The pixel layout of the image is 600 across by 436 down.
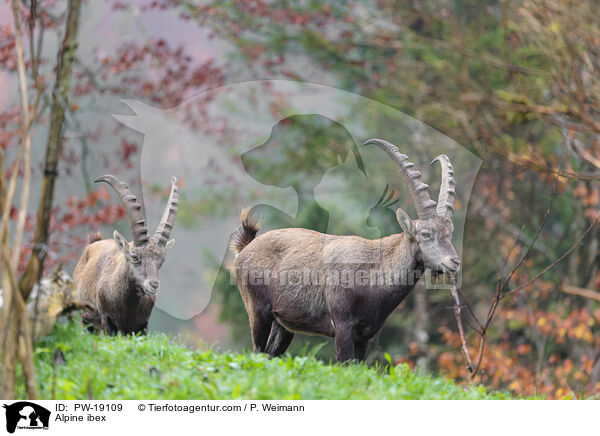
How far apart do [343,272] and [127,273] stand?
184cm

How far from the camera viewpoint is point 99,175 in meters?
6.16

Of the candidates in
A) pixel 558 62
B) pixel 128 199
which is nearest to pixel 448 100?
A: pixel 558 62

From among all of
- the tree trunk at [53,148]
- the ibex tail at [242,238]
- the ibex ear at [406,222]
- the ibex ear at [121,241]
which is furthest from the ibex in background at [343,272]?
→ the tree trunk at [53,148]

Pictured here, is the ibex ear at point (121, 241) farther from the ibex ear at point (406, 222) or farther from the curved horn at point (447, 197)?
the curved horn at point (447, 197)

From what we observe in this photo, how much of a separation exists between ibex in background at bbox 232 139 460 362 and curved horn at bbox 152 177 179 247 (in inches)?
24.9

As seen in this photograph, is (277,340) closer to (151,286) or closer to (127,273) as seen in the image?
(151,286)

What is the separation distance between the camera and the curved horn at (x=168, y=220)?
5.65 metres

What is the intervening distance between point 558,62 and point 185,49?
4.95 m

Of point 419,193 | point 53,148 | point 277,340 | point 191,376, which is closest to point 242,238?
point 277,340

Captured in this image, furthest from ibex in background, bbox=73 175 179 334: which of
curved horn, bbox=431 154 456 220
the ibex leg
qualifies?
curved horn, bbox=431 154 456 220

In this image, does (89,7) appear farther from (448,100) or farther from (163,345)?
(448,100)

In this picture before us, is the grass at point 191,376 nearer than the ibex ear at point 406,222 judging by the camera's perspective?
Yes

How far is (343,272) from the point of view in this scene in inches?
209

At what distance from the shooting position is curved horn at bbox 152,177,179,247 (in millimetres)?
5652
